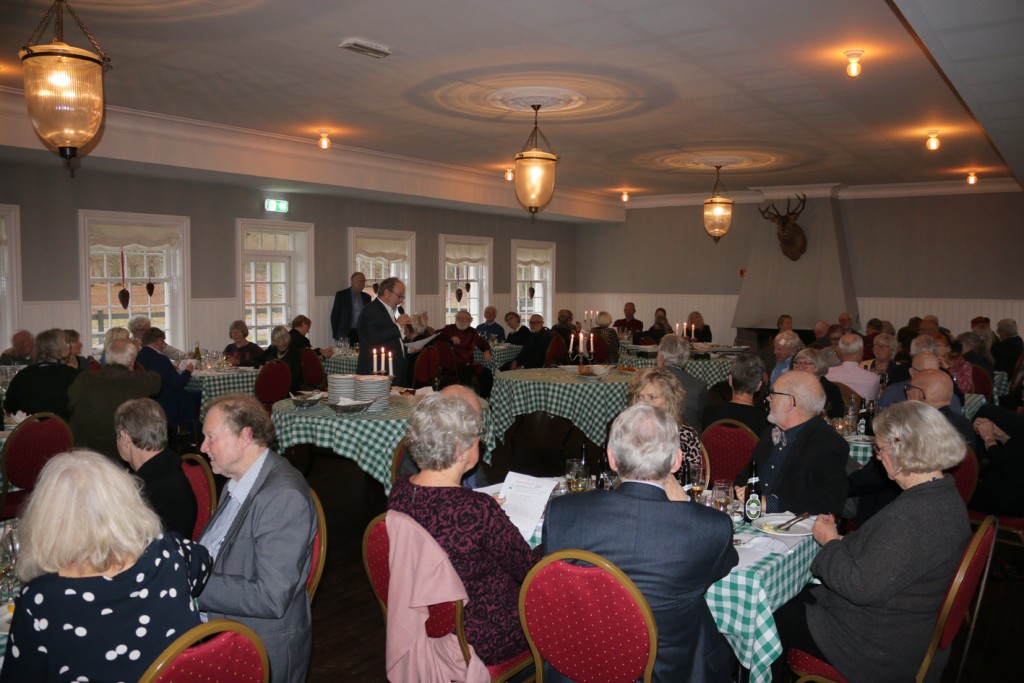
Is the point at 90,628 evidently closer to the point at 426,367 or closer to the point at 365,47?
the point at 365,47

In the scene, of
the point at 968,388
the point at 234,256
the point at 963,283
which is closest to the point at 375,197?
the point at 234,256

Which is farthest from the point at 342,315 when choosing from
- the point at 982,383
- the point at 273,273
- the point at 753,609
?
the point at 753,609

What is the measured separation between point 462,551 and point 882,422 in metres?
1.49

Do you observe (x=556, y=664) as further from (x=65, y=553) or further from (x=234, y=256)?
(x=234, y=256)

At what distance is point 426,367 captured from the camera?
8469 millimetres

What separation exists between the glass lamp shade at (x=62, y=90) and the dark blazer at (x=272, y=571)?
255cm

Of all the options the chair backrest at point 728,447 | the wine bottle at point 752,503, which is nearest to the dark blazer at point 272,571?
the wine bottle at point 752,503

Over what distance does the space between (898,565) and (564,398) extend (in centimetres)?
458

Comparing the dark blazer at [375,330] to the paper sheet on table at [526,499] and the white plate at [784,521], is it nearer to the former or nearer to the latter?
the paper sheet on table at [526,499]

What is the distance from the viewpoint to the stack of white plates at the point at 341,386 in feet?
17.8

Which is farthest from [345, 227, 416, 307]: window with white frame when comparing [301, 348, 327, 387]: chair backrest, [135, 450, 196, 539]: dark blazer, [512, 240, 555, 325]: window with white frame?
[135, 450, 196, 539]: dark blazer

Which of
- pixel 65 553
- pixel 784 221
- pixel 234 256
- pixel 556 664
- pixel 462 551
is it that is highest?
pixel 784 221

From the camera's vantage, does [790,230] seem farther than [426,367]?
Yes

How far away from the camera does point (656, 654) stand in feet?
7.29
